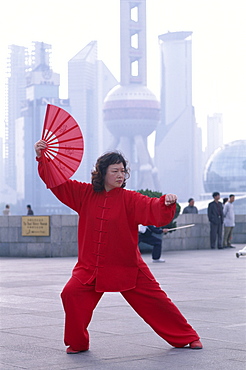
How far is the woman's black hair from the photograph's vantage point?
5207 millimetres

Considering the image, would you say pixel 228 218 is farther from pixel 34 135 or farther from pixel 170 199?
pixel 34 135

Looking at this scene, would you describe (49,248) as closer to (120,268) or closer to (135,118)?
(120,268)

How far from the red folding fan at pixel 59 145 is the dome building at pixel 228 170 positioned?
458 ft

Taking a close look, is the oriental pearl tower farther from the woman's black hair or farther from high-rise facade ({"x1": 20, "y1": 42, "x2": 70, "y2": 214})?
the woman's black hair

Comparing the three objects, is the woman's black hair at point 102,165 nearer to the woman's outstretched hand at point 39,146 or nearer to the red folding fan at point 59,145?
the red folding fan at point 59,145

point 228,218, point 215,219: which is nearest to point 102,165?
point 215,219

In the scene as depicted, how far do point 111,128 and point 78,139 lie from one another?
16386 centimetres

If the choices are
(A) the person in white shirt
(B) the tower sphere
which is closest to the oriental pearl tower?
(B) the tower sphere

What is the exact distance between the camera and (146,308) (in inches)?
203

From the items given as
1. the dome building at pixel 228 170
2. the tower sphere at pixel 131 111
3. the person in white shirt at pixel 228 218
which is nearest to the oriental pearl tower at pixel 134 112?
the tower sphere at pixel 131 111

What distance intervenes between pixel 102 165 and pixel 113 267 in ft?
2.20

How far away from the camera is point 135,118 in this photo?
545ft

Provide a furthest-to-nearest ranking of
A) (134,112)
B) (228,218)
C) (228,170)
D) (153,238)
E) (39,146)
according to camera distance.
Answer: (134,112)
(228,170)
(228,218)
(153,238)
(39,146)

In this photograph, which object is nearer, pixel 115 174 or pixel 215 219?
pixel 115 174
